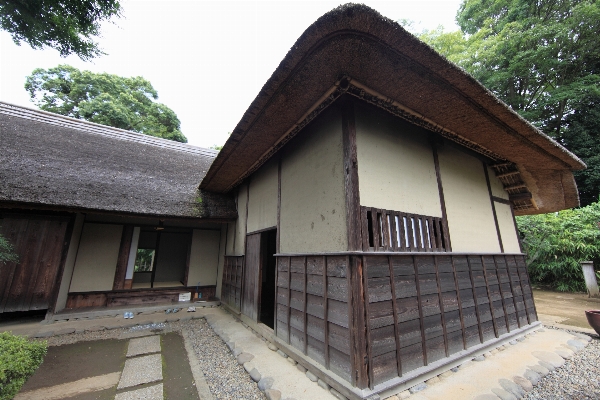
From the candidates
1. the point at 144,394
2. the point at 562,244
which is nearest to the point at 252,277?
the point at 144,394

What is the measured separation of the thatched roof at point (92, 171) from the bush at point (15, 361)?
3.02 m

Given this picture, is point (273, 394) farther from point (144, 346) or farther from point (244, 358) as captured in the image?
point (144, 346)

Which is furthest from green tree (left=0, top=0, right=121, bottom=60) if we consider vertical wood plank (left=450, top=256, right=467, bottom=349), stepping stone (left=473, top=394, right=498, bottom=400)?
stepping stone (left=473, top=394, right=498, bottom=400)

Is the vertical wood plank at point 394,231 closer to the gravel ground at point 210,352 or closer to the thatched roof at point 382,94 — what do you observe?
the thatched roof at point 382,94

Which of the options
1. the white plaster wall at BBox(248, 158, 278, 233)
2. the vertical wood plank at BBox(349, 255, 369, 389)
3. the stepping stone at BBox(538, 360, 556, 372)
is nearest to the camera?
the vertical wood plank at BBox(349, 255, 369, 389)

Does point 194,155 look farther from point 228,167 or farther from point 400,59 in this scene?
point 400,59

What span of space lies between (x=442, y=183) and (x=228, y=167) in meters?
3.67

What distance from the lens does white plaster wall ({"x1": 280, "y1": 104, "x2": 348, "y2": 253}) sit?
2.62 m

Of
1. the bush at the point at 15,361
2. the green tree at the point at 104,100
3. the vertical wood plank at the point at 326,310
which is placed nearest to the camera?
the bush at the point at 15,361

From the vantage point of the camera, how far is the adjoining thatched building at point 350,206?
7.22 ft

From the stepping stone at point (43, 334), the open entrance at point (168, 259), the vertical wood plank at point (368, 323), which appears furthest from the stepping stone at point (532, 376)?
the open entrance at point (168, 259)

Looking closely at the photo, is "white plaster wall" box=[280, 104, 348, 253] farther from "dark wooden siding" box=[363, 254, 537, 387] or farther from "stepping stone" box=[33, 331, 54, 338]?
"stepping stone" box=[33, 331, 54, 338]

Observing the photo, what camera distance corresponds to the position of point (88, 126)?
292 inches

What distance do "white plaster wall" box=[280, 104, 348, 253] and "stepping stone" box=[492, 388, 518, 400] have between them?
1925mm
